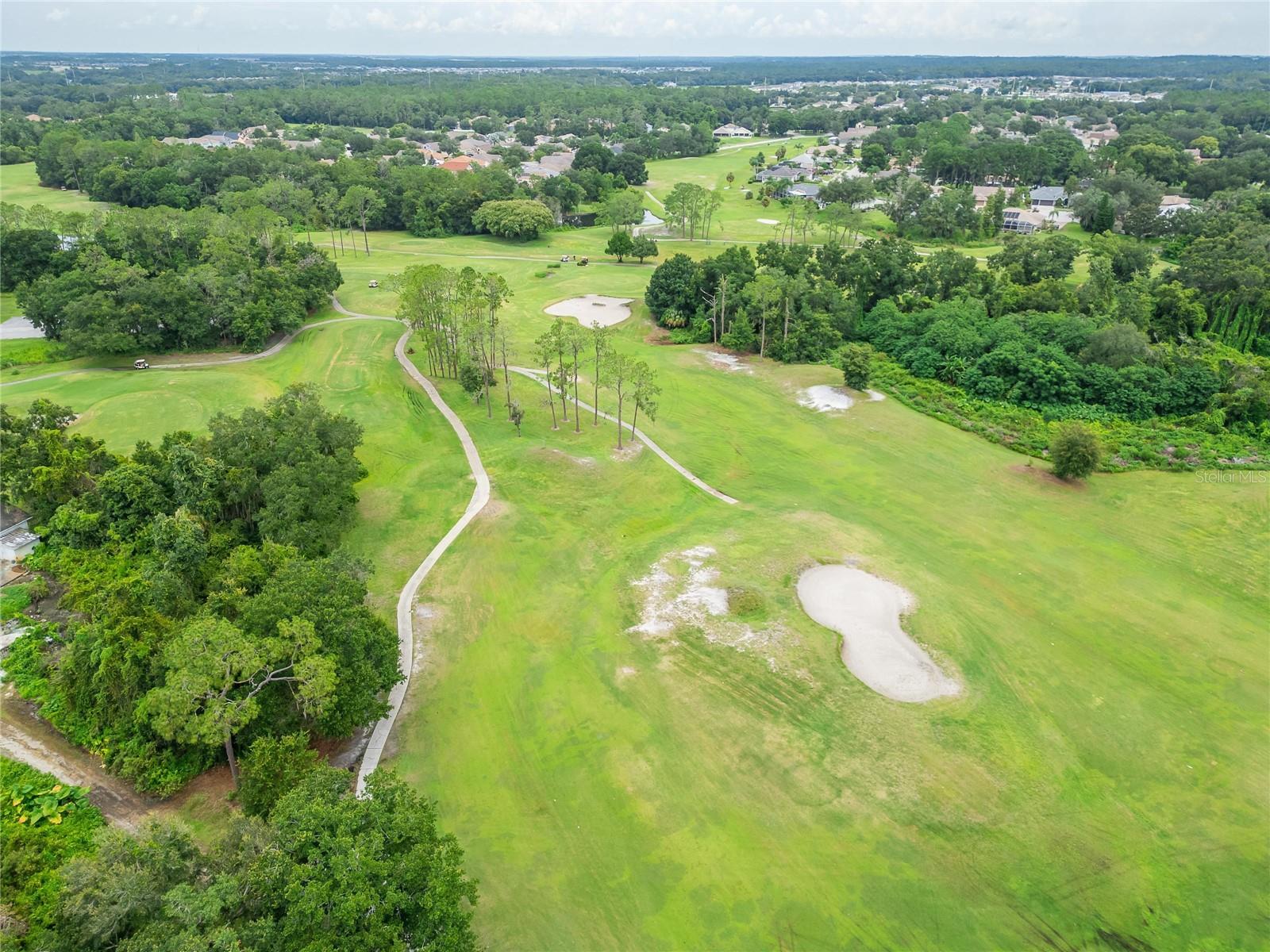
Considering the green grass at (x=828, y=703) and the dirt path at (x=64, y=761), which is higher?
the dirt path at (x=64, y=761)

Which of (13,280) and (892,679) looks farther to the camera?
(13,280)

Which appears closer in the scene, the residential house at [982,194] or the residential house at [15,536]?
the residential house at [15,536]

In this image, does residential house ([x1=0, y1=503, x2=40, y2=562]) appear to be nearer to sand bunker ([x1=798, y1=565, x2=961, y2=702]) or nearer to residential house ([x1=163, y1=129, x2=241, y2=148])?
sand bunker ([x1=798, y1=565, x2=961, y2=702])

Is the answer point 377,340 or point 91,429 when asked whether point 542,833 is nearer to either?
point 91,429

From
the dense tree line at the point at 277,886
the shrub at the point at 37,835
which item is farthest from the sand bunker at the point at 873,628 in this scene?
the shrub at the point at 37,835

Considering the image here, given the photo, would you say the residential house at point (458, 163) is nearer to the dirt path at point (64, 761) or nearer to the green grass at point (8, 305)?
the green grass at point (8, 305)

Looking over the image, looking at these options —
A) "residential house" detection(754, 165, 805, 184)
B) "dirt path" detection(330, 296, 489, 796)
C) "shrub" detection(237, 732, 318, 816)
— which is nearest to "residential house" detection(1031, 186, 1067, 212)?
"residential house" detection(754, 165, 805, 184)

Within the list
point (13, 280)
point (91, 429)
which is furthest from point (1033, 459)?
point (13, 280)
